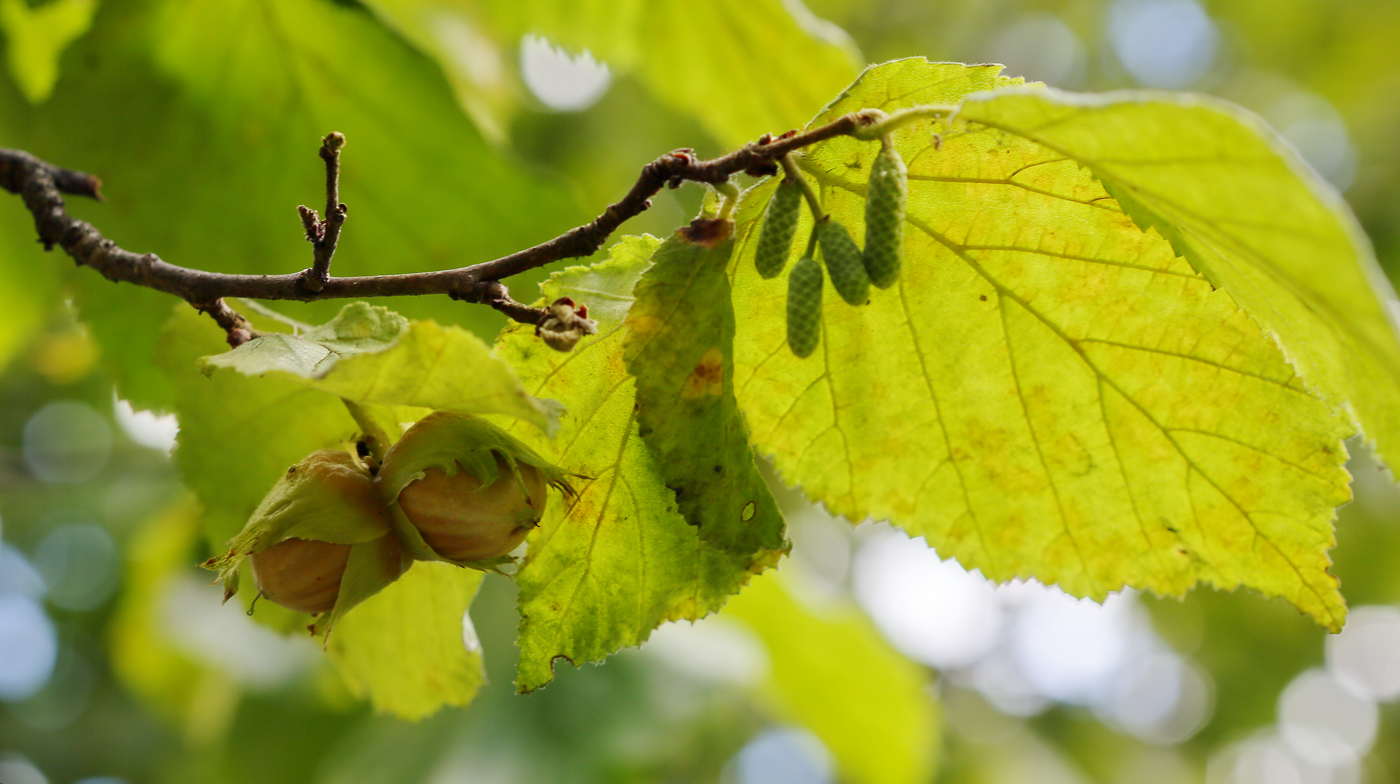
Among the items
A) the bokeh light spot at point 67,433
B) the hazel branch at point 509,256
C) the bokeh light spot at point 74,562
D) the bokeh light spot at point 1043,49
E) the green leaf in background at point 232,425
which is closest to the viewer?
the hazel branch at point 509,256

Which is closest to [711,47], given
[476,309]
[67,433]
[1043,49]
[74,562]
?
[476,309]

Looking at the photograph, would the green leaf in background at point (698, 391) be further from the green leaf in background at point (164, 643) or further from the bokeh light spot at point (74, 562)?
the bokeh light spot at point (74, 562)

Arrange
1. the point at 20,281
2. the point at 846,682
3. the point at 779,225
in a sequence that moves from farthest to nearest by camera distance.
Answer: the point at 846,682 < the point at 20,281 < the point at 779,225

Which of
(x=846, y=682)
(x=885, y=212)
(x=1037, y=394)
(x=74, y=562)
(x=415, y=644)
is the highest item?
(x=885, y=212)

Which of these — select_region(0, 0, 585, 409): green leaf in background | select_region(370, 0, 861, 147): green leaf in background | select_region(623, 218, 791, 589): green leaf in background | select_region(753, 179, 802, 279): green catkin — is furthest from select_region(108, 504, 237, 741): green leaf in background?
select_region(753, 179, 802, 279): green catkin

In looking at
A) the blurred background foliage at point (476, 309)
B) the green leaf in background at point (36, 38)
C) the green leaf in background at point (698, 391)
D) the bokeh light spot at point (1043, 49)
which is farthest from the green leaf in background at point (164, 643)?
the bokeh light spot at point (1043, 49)

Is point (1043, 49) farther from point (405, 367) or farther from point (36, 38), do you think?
point (405, 367)

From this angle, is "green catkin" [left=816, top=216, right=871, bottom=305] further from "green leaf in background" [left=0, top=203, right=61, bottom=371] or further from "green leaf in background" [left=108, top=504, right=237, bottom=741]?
"green leaf in background" [left=108, top=504, right=237, bottom=741]
